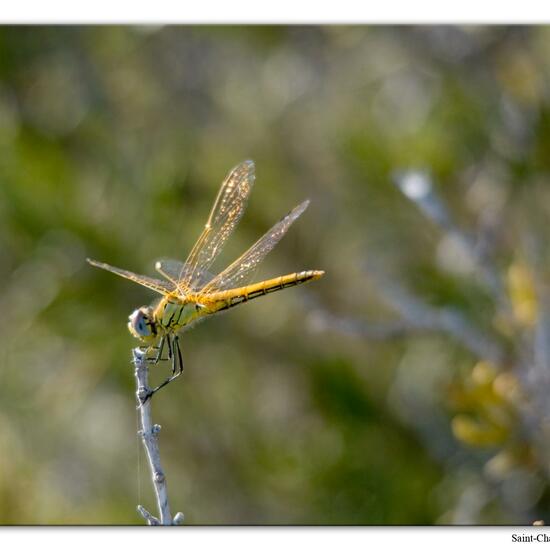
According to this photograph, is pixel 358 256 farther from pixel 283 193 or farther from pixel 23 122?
pixel 23 122

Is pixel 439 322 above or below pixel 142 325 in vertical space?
above

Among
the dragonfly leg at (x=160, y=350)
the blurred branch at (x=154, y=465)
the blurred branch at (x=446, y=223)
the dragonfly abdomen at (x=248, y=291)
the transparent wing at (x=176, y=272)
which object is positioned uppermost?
the blurred branch at (x=446, y=223)

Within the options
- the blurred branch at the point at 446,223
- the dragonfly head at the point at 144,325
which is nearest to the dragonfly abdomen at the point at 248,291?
the dragonfly head at the point at 144,325

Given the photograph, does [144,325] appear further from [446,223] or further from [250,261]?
[446,223]

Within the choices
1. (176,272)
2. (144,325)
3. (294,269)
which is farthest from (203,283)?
(294,269)

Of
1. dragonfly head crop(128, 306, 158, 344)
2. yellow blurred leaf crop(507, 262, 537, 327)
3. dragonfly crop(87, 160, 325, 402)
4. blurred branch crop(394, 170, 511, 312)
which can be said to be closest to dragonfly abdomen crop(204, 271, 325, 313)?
dragonfly crop(87, 160, 325, 402)

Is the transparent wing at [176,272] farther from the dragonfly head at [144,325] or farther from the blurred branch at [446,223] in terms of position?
the blurred branch at [446,223]

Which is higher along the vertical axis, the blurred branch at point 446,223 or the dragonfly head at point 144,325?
the blurred branch at point 446,223
